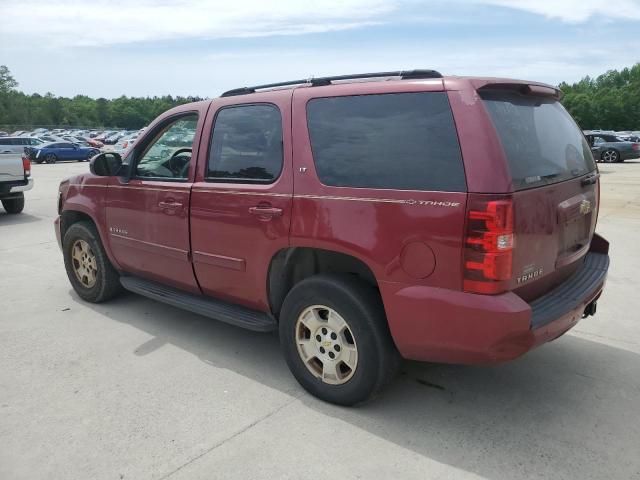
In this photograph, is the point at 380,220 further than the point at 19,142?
No

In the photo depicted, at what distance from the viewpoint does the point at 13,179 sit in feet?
35.4

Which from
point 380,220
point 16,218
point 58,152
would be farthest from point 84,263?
point 58,152

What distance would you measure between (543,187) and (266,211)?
162 cm

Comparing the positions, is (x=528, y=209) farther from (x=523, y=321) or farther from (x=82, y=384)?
(x=82, y=384)

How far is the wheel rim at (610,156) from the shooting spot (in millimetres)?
26453

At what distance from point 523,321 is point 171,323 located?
3.13m

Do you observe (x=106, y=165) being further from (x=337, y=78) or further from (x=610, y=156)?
(x=610, y=156)

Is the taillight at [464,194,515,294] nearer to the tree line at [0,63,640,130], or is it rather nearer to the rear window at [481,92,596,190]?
the rear window at [481,92,596,190]

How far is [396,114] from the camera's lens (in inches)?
115

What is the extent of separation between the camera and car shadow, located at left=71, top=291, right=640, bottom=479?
8.98 feet

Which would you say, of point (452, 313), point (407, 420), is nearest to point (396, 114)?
point (452, 313)

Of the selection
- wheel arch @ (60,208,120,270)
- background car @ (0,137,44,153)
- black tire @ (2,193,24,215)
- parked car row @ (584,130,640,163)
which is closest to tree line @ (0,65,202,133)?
background car @ (0,137,44,153)

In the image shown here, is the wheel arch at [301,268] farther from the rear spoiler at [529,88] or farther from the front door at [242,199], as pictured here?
the rear spoiler at [529,88]

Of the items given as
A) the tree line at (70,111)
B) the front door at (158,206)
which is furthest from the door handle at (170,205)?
the tree line at (70,111)
